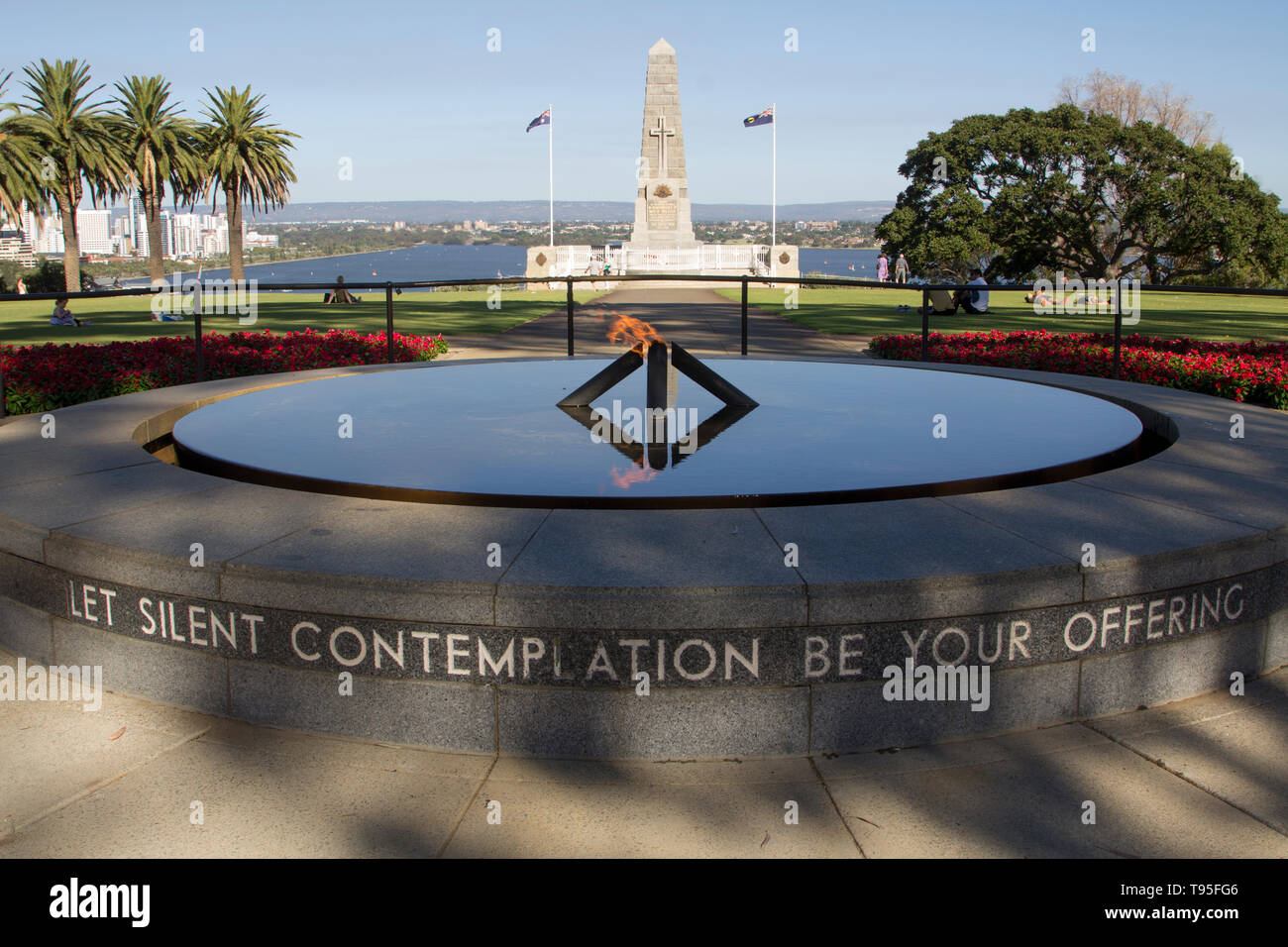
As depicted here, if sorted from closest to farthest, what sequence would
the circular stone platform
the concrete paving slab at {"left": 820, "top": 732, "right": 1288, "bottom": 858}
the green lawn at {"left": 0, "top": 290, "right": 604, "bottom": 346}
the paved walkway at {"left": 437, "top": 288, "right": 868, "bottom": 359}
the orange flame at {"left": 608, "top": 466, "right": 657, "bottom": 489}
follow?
the concrete paving slab at {"left": 820, "top": 732, "right": 1288, "bottom": 858} < the circular stone platform < the orange flame at {"left": 608, "top": 466, "right": 657, "bottom": 489} < the paved walkway at {"left": 437, "top": 288, "right": 868, "bottom": 359} < the green lawn at {"left": 0, "top": 290, "right": 604, "bottom": 346}

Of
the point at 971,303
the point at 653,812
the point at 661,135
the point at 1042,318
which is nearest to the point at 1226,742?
the point at 653,812

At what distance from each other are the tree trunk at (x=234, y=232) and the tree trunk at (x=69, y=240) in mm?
7043

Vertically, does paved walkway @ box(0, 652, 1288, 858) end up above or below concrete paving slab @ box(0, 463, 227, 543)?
below

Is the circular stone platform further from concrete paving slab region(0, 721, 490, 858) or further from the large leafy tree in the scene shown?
the large leafy tree

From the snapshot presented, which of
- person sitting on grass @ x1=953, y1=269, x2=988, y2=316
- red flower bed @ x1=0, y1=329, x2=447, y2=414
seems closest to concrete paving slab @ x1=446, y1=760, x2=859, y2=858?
red flower bed @ x1=0, y1=329, x2=447, y2=414

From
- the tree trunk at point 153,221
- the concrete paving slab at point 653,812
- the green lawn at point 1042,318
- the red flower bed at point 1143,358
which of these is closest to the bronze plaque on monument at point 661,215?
the green lawn at point 1042,318

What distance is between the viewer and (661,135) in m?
60.3

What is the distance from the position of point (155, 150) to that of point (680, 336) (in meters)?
41.3

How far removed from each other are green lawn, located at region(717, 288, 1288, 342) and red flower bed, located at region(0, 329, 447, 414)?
14.2m

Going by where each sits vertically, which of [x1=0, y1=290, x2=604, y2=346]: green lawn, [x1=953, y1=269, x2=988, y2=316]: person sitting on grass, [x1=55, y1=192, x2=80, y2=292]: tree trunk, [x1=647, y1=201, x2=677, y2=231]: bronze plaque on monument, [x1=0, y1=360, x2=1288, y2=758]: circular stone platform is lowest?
[x1=0, y1=360, x2=1288, y2=758]: circular stone platform

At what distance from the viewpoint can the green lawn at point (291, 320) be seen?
2538cm

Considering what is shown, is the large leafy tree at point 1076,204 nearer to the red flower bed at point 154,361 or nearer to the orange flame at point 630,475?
the red flower bed at point 154,361

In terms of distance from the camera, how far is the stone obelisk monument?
5858 centimetres

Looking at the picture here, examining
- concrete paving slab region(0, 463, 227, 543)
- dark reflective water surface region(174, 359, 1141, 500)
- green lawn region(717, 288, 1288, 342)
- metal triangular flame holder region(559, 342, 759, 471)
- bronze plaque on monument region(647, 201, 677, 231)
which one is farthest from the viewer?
bronze plaque on monument region(647, 201, 677, 231)
